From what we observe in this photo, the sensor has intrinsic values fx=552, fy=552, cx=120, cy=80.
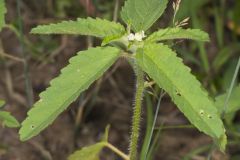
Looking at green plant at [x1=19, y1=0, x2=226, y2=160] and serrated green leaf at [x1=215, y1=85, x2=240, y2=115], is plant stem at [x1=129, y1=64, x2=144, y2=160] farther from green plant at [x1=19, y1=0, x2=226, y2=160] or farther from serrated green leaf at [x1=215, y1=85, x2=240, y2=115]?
serrated green leaf at [x1=215, y1=85, x2=240, y2=115]

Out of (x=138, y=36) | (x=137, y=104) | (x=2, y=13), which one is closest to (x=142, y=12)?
(x=138, y=36)

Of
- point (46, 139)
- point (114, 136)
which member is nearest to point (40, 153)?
point (46, 139)

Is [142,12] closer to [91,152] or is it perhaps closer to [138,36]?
[138,36]

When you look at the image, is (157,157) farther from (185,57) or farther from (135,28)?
(135,28)

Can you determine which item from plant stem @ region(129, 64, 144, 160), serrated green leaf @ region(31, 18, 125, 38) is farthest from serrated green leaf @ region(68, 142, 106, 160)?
serrated green leaf @ region(31, 18, 125, 38)

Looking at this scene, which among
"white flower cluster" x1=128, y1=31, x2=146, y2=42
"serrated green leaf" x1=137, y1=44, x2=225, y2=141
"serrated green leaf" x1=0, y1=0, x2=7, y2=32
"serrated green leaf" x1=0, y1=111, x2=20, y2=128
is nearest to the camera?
"serrated green leaf" x1=137, y1=44, x2=225, y2=141

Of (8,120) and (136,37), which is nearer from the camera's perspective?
(136,37)
